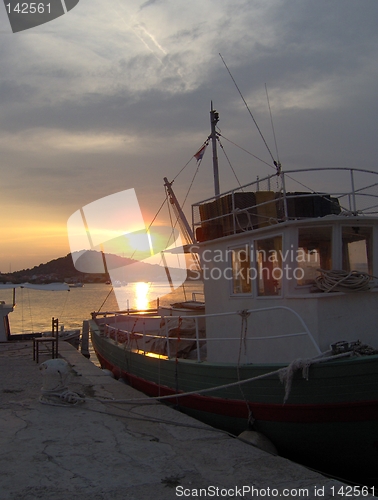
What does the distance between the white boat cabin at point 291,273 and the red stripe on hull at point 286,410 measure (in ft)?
2.54

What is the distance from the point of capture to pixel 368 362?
590 cm

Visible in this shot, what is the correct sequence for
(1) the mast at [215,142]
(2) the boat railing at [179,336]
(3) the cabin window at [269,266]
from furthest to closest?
(1) the mast at [215,142]
(3) the cabin window at [269,266]
(2) the boat railing at [179,336]

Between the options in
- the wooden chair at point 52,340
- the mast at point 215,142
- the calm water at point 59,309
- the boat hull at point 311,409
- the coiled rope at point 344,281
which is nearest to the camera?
the boat hull at point 311,409

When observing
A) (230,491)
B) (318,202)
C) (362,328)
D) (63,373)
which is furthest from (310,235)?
(63,373)

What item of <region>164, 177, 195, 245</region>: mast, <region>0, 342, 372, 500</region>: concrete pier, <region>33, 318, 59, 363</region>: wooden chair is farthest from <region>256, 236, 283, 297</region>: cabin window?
<region>164, 177, 195, 245</region>: mast

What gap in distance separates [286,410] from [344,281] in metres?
2.03

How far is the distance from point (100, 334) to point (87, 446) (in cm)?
869

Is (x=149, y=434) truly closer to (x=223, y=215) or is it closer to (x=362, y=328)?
(x=362, y=328)

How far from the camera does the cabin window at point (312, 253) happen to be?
7.52 m

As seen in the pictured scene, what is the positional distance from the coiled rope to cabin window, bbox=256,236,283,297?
752mm

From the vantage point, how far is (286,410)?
664 centimetres

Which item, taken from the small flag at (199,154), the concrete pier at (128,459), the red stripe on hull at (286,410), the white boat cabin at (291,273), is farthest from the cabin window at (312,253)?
the small flag at (199,154)

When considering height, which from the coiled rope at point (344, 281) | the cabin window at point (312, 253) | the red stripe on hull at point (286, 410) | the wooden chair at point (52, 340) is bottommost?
→ the red stripe on hull at point (286, 410)

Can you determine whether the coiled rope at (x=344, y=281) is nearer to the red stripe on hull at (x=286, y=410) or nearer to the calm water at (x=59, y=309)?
the red stripe on hull at (x=286, y=410)
